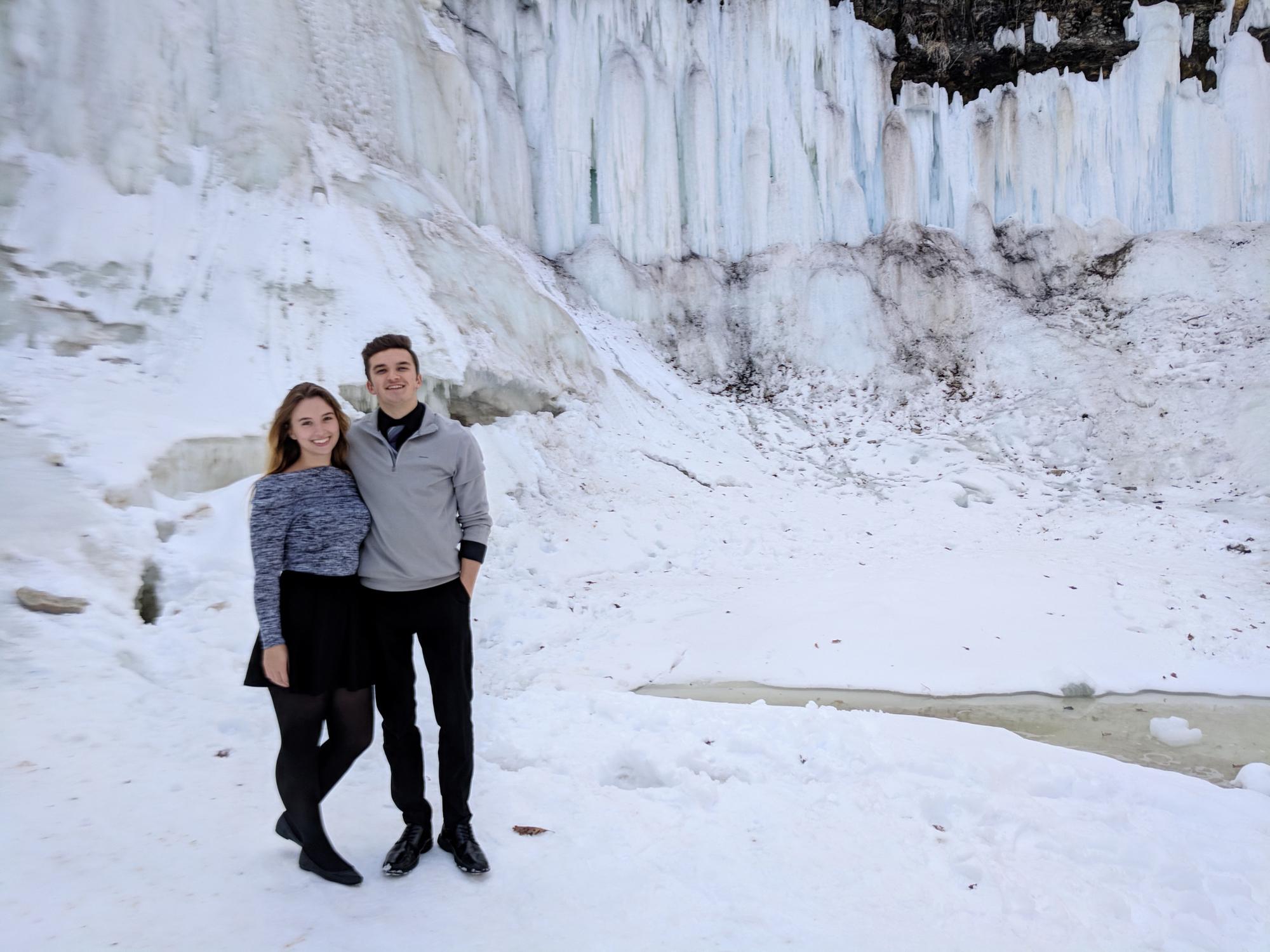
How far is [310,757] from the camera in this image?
270 centimetres

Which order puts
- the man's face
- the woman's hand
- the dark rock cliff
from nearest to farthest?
the woman's hand → the man's face → the dark rock cliff

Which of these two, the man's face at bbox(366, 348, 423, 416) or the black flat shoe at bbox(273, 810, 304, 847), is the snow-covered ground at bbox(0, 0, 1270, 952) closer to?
the black flat shoe at bbox(273, 810, 304, 847)

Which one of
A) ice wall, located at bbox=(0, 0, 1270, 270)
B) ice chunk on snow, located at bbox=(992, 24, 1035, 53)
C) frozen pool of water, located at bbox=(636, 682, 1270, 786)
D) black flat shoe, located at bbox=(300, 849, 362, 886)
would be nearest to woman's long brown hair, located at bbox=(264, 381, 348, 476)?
black flat shoe, located at bbox=(300, 849, 362, 886)

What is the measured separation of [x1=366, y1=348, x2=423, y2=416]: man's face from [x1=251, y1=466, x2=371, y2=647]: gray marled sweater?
357 mm

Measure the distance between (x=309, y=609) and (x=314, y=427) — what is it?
68cm

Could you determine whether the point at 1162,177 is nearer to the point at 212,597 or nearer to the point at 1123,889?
the point at 1123,889

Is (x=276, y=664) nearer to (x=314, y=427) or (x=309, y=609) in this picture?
(x=309, y=609)

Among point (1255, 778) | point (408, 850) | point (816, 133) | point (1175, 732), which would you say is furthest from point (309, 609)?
point (816, 133)

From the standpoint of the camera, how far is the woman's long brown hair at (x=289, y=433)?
2.72 m

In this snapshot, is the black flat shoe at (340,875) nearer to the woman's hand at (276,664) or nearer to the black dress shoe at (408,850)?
the black dress shoe at (408,850)

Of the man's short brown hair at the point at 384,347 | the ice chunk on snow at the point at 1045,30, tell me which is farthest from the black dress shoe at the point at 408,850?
the ice chunk on snow at the point at 1045,30

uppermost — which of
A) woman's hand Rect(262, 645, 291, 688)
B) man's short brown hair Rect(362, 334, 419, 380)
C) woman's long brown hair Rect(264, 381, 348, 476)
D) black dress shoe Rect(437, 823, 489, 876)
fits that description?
man's short brown hair Rect(362, 334, 419, 380)

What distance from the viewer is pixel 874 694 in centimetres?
634

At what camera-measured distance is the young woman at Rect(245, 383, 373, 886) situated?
8.66ft
